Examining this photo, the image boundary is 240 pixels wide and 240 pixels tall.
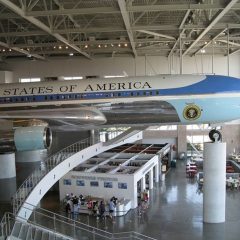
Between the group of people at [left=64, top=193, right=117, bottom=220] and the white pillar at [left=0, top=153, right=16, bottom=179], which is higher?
the white pillar at [left=0, top=153, right=16, bottom=179]

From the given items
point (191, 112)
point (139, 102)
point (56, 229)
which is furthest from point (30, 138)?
point (56, 229)

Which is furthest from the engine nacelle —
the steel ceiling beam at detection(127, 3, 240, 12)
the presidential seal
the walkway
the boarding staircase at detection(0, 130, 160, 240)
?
the walkway

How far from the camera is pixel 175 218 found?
938 inches

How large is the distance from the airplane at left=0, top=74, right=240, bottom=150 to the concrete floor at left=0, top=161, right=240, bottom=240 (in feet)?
15.6

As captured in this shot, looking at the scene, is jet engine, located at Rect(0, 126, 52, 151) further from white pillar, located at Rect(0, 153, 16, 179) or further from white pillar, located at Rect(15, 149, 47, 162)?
white pillar, located at Rect(15, 149, 47, 162)

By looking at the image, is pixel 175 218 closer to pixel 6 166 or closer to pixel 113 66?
pixel 6 166

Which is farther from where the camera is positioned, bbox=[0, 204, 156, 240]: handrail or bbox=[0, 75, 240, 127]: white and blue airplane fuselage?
bbox=[0, 75, 240, 127]: white and blue airplane fuselage

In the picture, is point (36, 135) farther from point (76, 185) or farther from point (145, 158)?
point (145, 158)

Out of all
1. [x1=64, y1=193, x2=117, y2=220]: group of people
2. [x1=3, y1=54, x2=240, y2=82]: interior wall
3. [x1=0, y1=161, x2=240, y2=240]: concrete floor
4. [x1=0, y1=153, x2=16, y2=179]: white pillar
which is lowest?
[x1=0, y1=161, x2=240, y2=240]: concrete floor

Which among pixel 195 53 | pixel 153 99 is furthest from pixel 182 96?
pixel 195 53

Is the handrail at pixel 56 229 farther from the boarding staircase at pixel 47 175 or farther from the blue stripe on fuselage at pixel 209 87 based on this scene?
the blue stripe on fuselage at pixel 209 87

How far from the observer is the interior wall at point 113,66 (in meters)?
40.0

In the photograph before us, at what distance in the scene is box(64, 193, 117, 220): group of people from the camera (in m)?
24.8

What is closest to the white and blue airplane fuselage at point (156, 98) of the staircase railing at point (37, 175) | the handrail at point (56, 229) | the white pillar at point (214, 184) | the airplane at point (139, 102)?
the airplane at point (139, 102)
